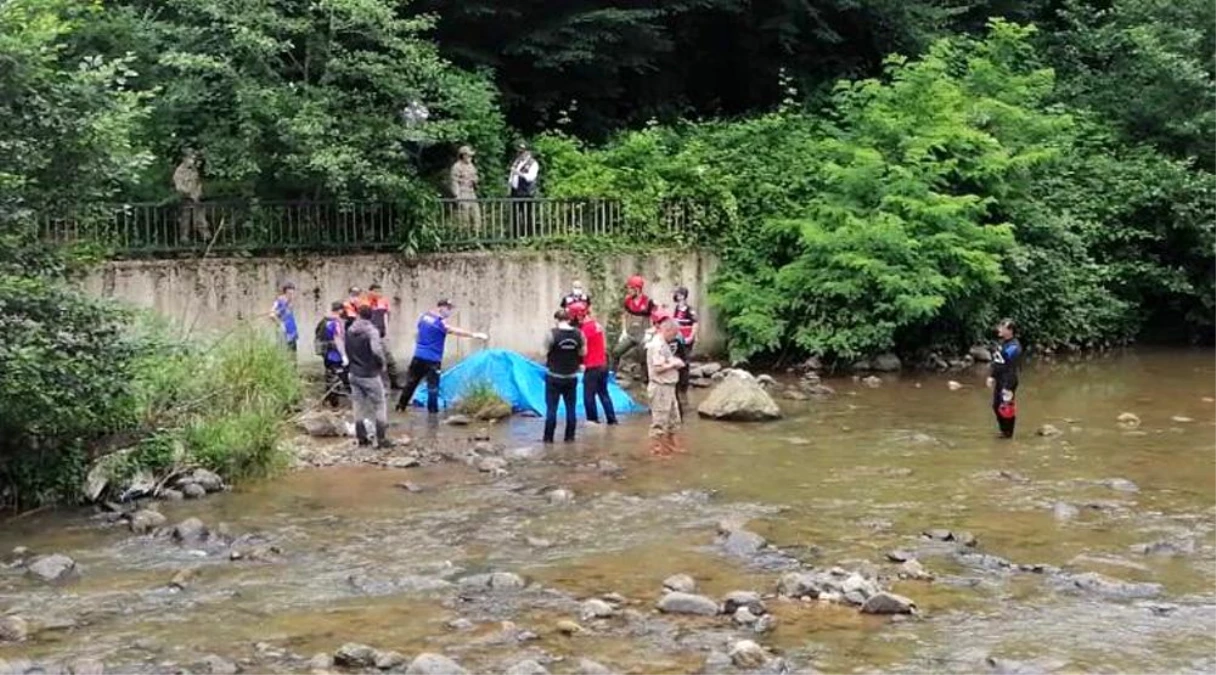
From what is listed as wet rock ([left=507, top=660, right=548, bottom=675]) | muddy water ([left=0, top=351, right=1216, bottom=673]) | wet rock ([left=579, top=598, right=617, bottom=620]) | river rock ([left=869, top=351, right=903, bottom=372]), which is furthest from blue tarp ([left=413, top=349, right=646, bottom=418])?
wet rock ([left=507, top=660, right=548, bottom=675])

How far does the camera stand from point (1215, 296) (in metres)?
28.7

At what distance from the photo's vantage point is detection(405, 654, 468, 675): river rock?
925cm

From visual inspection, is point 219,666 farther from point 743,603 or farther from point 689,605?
point 743,603

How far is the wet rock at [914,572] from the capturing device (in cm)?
1173

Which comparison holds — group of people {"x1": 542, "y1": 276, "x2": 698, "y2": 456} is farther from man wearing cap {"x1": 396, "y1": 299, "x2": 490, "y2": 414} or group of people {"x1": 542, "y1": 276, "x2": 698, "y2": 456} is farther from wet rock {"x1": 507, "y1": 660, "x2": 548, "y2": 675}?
wet rock {"x1": 507, "y1": 660, "x2": 548, "y2": 675}

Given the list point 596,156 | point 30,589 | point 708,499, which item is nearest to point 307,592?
point 30,589

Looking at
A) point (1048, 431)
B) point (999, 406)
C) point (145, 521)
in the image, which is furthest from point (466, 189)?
point (145, 521)

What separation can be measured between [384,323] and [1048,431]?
379 inches

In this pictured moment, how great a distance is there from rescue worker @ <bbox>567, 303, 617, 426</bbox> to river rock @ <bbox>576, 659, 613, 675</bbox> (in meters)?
8.94

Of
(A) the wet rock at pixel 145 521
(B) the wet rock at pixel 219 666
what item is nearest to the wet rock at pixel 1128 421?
(A) the wet rock at pixel 145 521

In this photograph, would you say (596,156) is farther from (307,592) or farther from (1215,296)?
(307,592)

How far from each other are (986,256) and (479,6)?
10751 mm

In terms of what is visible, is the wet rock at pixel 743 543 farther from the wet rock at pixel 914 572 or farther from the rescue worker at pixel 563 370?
the rescue worker at pixel 563 370

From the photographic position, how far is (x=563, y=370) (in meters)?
17.9
